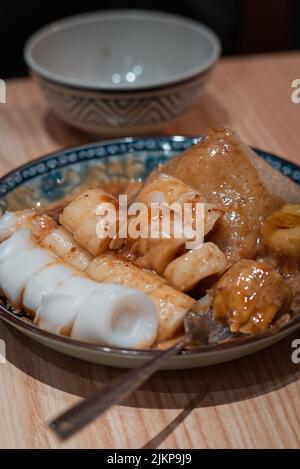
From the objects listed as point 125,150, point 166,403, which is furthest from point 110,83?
point 166,403

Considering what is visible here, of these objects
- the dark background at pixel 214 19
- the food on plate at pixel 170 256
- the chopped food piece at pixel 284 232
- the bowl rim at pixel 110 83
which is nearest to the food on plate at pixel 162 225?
the food on plate at pixel 170 256

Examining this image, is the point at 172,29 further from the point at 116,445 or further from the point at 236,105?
the point at 116,445

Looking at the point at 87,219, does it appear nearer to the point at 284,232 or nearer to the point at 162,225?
the point at 162,225

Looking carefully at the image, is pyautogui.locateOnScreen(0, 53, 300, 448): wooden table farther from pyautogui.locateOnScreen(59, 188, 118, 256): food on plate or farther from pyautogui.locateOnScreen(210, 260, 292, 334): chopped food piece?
pyautogui.locateOnScreen(59, 188, 118, 256): food on plate

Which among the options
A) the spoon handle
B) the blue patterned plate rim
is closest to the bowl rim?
the blue patterned plate rim

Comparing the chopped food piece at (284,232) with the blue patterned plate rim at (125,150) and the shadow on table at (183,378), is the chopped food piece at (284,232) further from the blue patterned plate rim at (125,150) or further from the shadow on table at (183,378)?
the blue patterned plate rim at (125,150)
